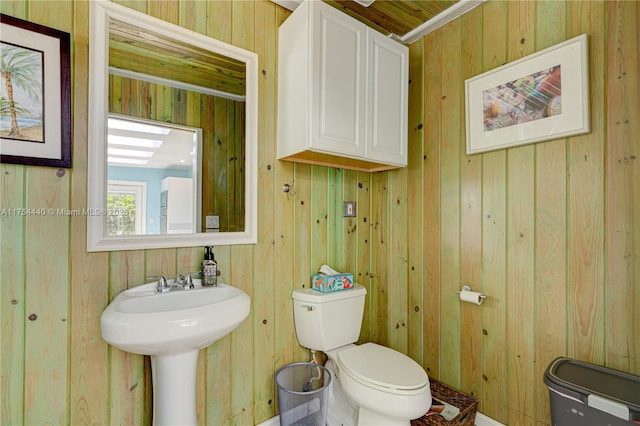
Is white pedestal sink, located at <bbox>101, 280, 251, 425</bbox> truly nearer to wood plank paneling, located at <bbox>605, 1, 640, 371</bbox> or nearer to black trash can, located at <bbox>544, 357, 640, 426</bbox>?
black trash can, located at <bbox>544, 357, 640, 426</bbox>

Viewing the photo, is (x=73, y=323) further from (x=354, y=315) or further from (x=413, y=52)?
(x=413, y=52)

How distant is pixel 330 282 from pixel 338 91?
1.04 m

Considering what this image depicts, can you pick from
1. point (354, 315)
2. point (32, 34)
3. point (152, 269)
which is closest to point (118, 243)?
point (152, 269)

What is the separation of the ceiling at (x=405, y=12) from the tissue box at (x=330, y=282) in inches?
60.1

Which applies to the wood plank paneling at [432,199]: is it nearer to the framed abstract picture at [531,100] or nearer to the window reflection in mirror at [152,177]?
the framed abstract picture at [531,100]

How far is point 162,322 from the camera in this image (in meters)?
1.01

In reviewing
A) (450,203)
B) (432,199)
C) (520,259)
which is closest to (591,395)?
(520,259)

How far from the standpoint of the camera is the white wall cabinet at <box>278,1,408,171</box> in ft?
5.08

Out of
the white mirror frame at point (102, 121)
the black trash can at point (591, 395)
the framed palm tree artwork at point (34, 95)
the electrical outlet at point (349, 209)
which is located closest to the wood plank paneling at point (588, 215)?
the black trash can at point (591, 395)

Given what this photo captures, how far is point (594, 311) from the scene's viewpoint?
4.44 ft

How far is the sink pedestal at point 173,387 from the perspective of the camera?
122cm

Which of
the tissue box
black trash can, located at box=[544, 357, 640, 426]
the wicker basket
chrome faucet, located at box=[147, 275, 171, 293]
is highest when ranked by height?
chrome faucet, located at box=[147, 275, 171, 293]

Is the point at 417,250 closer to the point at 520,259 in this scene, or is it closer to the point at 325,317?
the point at 520,259

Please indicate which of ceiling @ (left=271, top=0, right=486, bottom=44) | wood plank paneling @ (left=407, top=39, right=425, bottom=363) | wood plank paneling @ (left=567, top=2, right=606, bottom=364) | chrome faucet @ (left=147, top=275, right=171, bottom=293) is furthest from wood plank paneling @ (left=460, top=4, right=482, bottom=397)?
chrome faucet @ (left=147, top=275, right=171, bottom=293)
